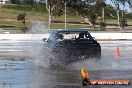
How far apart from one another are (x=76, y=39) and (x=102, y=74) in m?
3.38

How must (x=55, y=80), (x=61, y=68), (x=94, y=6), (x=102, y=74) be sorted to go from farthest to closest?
(x=94, y=6) < (x=61, y=68) < (x=102, y=74) < (x=55, y=80)

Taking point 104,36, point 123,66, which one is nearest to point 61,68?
point 123,66

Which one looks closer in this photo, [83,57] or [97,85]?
[97,85]

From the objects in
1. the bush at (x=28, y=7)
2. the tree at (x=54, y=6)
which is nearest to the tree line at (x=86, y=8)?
the tree at (x=54, y=6)

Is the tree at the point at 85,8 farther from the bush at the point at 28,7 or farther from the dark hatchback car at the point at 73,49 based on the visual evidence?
the dark hatchback car at the point at 73,49

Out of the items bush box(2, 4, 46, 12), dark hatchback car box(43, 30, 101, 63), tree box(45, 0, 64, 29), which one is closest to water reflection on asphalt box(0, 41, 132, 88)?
dark hatchback car box(43, 30, 101, 63)

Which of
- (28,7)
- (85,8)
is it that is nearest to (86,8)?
(85,8)

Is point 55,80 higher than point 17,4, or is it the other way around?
point 55,80

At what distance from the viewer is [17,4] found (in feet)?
405

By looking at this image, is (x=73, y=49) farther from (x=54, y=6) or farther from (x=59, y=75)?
(x=54, y=6)

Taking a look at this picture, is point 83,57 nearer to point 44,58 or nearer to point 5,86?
point 44,58

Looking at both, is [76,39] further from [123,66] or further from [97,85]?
[97,85]

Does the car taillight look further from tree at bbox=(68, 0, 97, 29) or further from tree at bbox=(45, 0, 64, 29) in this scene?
tree at bbox=(68, 0, 97, 29)

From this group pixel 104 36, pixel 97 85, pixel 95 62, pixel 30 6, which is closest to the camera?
pixel 97 85
